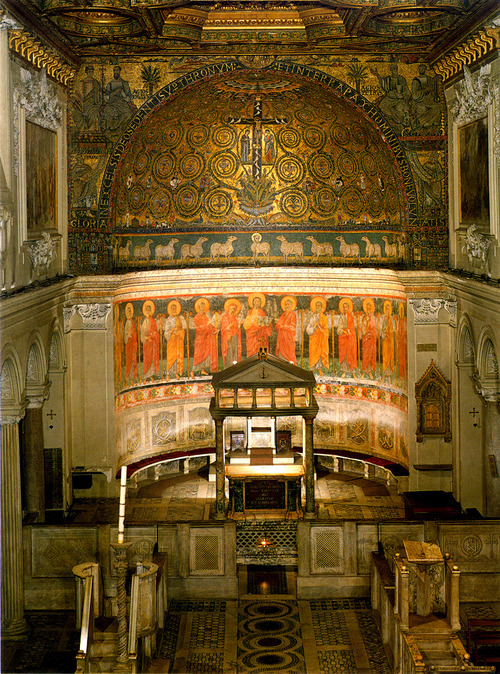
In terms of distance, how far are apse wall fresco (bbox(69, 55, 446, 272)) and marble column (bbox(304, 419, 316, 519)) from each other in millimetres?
4663

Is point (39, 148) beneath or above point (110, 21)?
beneath

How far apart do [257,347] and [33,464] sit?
7.25 metres

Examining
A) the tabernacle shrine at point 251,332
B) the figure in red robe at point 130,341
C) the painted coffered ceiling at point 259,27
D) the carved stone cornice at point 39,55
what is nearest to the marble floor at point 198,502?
the tabernacle shrine at point 251,332

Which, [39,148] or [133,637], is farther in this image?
[39,148]

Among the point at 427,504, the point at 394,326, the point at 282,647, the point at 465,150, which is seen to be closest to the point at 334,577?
the point at 282,647

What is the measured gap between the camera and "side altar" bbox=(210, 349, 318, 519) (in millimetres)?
21234

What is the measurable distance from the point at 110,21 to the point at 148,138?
14.6ft

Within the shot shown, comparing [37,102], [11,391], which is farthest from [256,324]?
[11,391]

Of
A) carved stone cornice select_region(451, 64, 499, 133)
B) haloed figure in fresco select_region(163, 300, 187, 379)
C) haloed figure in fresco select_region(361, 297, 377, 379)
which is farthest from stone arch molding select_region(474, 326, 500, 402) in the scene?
haloed figure in fresco select_region(163, 300, 187, 379)

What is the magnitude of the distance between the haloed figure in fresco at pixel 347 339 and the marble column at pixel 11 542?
32.6ft

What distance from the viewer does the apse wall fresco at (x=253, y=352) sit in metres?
24.7

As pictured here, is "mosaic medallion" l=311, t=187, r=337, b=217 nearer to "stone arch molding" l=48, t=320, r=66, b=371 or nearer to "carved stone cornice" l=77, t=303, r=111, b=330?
"carved stone cornice" l=77, t=303, r=111, b=330

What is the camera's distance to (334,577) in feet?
63.2

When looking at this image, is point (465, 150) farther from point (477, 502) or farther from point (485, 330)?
point (477, 502)
